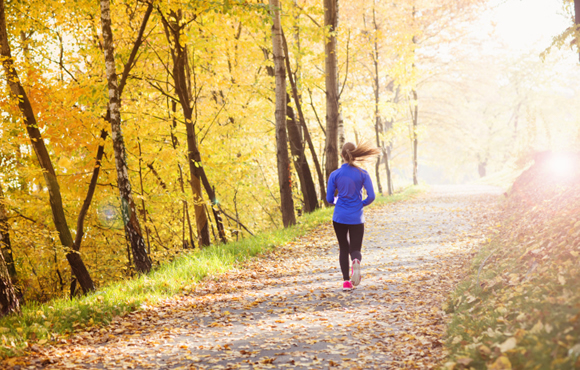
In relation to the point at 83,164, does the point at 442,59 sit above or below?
above

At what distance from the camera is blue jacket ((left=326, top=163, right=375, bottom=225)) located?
6.57 m

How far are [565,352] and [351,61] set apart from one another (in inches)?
634

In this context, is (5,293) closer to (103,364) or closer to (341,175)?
(103,364)

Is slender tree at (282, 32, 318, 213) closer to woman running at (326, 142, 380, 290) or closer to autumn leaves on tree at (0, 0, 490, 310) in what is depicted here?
autumn leaves on tree at (0, 0, 490, 310)

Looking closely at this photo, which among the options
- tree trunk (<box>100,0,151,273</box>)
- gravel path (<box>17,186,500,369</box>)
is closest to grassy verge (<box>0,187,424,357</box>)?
gravel path (<box>17,186,500,369</box>)

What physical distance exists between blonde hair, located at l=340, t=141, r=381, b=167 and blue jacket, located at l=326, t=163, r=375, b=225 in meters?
0.12

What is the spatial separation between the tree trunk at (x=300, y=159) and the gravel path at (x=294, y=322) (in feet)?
20.8

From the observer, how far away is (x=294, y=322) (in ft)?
18.4

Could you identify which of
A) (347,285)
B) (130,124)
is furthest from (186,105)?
(347,285)

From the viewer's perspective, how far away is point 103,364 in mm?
4336

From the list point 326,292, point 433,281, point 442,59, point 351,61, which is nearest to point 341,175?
point 326,292

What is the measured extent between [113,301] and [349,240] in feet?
11.4

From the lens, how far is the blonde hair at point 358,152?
6.50 m

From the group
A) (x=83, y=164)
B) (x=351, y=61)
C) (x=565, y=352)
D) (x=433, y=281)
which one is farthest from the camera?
(x=351, y=61)
